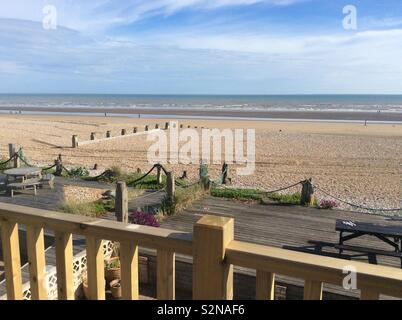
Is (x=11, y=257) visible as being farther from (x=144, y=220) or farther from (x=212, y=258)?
(x=144, y=220)

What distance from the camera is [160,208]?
7.85m

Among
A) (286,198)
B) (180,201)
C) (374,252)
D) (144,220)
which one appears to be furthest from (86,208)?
(374,252)

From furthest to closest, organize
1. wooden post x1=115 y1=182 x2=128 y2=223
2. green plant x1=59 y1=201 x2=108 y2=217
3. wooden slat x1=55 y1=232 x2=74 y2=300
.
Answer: green plant x1=59 y1=201 x2=108 y2=217, wooden post x1=115 y1=182 x2=128 y2=223, wooden slat x1=55 y1=232 x2=74 y2=300

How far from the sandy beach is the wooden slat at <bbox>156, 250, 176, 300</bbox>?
10.1 metres

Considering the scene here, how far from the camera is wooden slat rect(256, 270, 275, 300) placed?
1551 mm

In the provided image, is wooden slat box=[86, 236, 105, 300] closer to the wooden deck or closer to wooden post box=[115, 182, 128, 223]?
the wooden deck

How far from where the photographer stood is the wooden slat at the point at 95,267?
1.86 metres

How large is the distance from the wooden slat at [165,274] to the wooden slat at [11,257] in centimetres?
88

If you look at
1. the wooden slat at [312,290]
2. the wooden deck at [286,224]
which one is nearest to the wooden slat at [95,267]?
the wooden slat at [312,290]

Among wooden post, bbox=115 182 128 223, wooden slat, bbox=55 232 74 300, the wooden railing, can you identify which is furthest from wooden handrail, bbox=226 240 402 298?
wooden post, bbox=115 182 128 223

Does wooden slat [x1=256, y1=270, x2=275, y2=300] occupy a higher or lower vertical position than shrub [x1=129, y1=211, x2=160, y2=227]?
higher

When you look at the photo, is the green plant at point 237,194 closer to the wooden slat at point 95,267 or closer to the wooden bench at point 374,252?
the wooden bench at point 374,252
